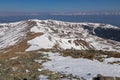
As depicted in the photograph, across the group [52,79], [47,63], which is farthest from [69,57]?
[52,79]

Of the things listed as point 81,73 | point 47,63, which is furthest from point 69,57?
point 81,73

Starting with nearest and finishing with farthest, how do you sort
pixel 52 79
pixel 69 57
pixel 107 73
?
pixel 52 79 → pixel 107 73 → pixel 69 57

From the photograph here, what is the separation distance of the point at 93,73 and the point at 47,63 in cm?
927

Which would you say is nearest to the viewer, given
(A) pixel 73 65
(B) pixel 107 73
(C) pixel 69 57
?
(B) pixel 107 73

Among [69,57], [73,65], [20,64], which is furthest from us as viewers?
[69,57]

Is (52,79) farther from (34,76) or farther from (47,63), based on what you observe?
(47,63)

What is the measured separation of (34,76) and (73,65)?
23.7 ft

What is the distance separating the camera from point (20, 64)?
1447 inches

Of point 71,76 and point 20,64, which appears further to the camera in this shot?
point 20,64

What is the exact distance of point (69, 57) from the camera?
4066 cm

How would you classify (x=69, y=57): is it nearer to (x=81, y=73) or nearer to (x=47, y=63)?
(x=47, y=63)

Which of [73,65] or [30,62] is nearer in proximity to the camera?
[73,65]

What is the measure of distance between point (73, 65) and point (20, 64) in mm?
6528

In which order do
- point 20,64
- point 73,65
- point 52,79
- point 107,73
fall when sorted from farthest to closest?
point 20,64 → point 73,65 → point 107,73 → point 52,79
